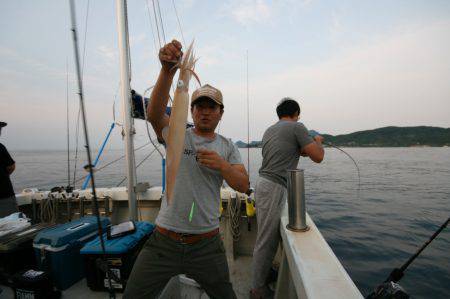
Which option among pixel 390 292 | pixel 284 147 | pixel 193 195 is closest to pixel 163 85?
pixel 193 195

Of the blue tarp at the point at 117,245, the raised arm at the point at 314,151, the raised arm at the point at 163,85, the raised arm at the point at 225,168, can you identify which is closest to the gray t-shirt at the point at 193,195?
the raised arm at the point at 163,85

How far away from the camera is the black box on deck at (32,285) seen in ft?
8.53

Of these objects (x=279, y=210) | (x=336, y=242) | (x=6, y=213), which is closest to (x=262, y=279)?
(x=279, y=210)

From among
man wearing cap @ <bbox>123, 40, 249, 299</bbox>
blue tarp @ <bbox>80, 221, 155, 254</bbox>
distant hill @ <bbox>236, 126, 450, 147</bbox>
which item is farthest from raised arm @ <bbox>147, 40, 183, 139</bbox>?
distant hill @ <bbox>236, 126, 450, 147</bbox>

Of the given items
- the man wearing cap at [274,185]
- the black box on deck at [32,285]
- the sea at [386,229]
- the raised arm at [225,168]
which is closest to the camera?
the raised arm at [225,168]

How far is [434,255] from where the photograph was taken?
6398 mm

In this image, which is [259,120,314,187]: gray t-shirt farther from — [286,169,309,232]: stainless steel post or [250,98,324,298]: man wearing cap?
[286,169,309,232]: stainless steel post

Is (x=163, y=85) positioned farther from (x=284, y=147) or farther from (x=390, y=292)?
(x=390, y=292)

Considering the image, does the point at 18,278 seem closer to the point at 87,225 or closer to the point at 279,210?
the point at 87,225

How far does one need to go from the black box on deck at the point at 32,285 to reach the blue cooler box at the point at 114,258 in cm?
42

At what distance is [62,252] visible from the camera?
118 inches

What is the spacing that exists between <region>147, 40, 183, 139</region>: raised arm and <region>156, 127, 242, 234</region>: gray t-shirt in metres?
0.10

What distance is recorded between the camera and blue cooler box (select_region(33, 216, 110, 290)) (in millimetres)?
2961

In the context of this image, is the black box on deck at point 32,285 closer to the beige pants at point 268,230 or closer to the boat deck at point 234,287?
the boat deck at point 234,287
